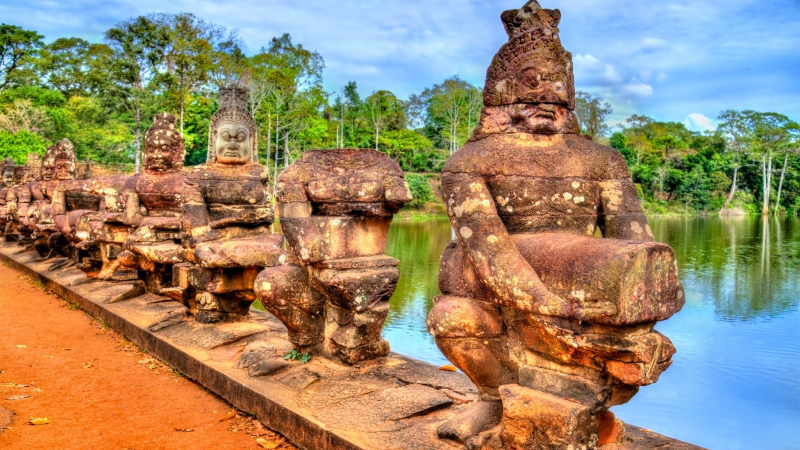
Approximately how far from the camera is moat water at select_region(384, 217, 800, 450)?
224 inches

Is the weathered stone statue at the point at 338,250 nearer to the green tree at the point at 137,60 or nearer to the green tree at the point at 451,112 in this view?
the green tree at the point at 137,60

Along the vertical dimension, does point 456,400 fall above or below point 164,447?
above

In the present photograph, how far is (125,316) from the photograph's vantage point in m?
6.70

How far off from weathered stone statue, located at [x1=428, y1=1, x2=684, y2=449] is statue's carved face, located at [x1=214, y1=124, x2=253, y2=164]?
11.1 feet

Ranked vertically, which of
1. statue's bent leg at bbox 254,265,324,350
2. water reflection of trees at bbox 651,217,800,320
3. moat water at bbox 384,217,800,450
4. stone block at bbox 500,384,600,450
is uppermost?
statue's bent leg at bbox 254,265,324,350

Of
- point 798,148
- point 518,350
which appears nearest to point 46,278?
point 518,350

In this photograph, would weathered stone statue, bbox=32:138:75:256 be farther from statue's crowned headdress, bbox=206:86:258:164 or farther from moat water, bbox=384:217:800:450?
moat water, bbox=384:217:800:450

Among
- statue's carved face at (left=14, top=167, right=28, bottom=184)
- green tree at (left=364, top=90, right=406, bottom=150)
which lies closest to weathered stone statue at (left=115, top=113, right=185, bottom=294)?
statue's carved face at (left=14, top=167, right=28, bottom=184)

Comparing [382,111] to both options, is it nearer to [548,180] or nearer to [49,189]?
[49,189]

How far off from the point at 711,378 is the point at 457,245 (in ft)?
17.0

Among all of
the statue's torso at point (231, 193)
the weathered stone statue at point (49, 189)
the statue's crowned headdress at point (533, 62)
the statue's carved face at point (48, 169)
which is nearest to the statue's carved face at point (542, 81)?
the statue's crowned headdress at point (533, 62)

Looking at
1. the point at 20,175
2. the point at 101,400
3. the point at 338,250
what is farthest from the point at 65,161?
the point at 338,250

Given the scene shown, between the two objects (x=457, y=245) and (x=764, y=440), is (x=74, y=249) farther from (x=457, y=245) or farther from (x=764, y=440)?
(x=764, y=440)

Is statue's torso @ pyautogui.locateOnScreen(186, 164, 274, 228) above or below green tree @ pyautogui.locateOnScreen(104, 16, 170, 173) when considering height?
below
